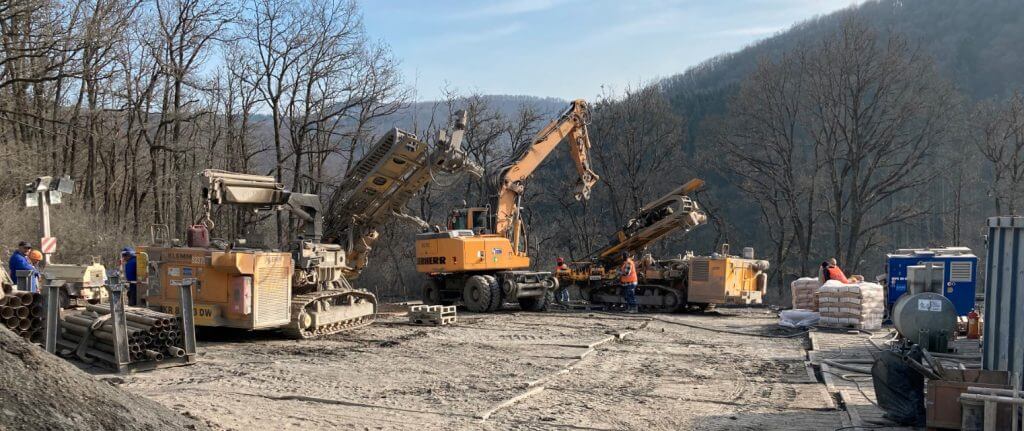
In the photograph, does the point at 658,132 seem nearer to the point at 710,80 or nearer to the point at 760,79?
the point at 760,79

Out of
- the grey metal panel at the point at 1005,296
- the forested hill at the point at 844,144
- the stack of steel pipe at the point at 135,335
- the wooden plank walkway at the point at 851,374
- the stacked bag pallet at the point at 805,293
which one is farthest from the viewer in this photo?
the forested hill at the point at 844,144

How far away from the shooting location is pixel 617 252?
2369cm

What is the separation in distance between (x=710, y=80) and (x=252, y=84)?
60.5 m

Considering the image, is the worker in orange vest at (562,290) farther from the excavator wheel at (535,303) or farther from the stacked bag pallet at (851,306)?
the stacked bag pallet at (851,306)

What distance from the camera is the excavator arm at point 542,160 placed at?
69.7 feet

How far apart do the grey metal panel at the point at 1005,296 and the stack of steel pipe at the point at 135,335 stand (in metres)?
9.18

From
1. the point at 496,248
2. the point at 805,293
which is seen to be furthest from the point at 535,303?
the point at 805,293

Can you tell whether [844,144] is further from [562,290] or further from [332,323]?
[332,323]

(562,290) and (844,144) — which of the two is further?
(844,144)

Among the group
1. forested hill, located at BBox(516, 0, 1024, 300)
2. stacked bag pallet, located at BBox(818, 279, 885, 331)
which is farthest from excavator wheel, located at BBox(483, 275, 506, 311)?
forested hill, located at BBox(516, 0, 1024, 300)

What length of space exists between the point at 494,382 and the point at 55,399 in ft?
17.7

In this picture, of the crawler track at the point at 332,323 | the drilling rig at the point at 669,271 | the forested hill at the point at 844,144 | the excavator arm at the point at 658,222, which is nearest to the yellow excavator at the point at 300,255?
the crawler track at the point at 332,323

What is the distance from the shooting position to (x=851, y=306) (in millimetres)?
16094

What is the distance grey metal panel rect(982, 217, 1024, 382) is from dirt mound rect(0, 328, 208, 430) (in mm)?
7380
